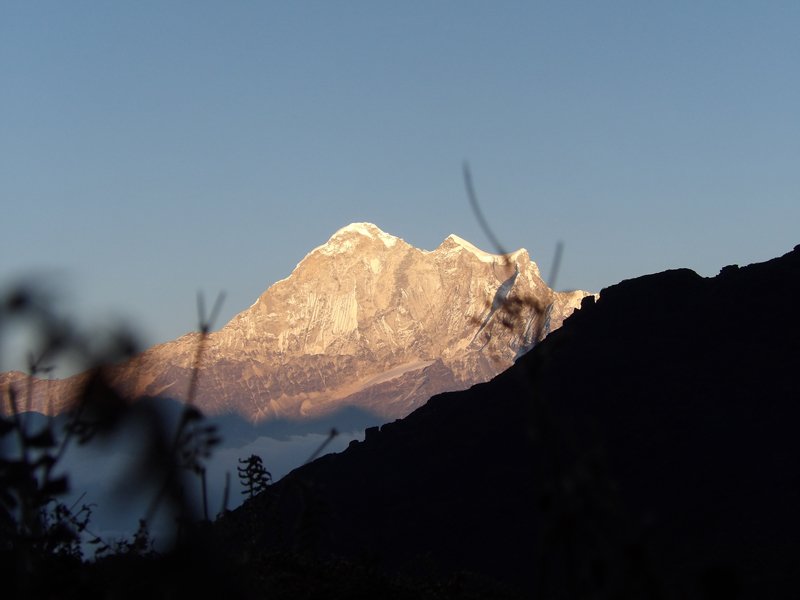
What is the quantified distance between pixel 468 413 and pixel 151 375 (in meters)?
175

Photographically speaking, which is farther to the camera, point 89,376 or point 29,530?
point 29,530

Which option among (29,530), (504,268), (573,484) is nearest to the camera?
(573,484)

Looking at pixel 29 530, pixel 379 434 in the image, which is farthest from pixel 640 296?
pixel 29 530

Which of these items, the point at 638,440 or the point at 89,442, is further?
the point at 638,440

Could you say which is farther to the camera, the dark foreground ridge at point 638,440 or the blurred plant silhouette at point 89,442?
the dark foreground ridge at point 638,440

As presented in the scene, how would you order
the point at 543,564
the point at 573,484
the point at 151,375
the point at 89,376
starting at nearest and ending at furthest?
the point at 89,376 < the point at 151,375 < the point at 573,484 < the point at 543,564

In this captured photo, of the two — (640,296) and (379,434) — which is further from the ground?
(640,296)

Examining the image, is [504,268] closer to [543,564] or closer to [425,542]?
[543,564]

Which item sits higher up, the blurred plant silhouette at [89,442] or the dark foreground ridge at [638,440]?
the dark foreground ridge at [638,440]

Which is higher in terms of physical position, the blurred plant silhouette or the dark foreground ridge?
the dark foreground ridge

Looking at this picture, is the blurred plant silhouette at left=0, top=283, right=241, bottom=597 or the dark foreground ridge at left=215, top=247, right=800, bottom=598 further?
the dark foreground ridge at left=215, top=247, right=800, bottom=598

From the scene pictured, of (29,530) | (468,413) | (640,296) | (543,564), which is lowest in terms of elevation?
(543,564)

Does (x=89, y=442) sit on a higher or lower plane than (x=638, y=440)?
lower

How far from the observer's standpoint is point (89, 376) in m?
3.52
